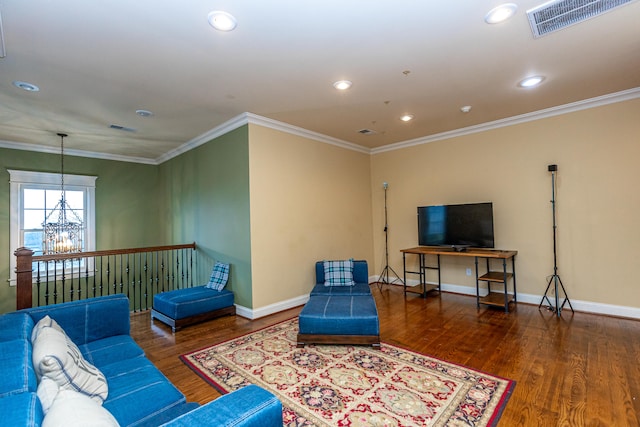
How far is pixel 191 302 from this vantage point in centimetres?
390

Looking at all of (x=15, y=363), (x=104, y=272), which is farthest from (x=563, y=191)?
(x=104, y=272)

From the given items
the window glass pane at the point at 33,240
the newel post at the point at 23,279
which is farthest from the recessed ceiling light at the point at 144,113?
the window glass pane at the point at 33,240

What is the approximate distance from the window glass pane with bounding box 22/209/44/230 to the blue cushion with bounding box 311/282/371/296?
5.36m

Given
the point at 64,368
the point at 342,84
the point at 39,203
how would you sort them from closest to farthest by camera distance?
the point at 64,368 → the point at 342,84 → the point at 39,203

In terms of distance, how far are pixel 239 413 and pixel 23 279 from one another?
3059 millimetres

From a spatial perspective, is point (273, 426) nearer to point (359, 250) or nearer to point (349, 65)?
point (349, 65)

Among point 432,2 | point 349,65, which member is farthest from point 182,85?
point 432,2

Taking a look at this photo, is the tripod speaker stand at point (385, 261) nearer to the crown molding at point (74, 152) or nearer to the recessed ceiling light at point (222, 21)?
the recessed ceiling light at point (222, 21)

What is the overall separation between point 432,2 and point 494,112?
9.27 ft

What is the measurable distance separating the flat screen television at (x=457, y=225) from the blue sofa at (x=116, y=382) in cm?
441

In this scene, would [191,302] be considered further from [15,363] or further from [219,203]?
[15,363]

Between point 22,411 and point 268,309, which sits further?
point 268,309

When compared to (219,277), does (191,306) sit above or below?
below

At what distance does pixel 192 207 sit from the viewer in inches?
215
